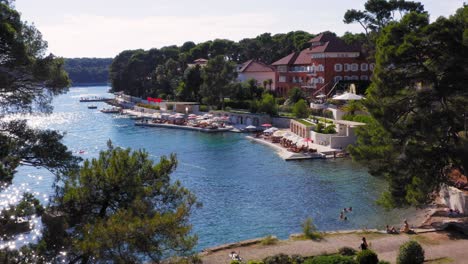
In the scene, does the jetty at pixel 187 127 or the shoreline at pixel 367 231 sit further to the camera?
the jetty at pixel 187 127

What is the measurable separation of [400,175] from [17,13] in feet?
56.4

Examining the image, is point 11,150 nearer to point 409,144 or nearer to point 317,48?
point 409,144

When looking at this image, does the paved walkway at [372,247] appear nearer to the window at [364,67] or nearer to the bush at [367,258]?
the bush at [367,258]

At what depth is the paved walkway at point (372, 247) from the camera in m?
20.2

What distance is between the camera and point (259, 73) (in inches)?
3602

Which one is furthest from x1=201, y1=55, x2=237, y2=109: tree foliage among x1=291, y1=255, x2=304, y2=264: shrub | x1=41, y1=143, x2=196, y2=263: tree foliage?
x1=41, y1=143, x2=196, y2=263: tree foliage

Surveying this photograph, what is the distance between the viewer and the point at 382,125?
23.1 meters

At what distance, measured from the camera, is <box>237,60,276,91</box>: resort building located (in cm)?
8881

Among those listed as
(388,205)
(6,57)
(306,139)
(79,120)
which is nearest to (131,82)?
(79,120)

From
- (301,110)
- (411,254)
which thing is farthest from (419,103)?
(301,110)

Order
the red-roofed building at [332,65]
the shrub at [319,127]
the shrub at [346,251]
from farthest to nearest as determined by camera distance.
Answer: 1. the red-roofed building at [332,65]
2. the shrub at [319,127]
3. the shrub at [346,251]

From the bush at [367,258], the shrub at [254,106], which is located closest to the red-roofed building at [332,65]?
the shrub at [254,106]

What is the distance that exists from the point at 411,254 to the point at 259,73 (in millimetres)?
74835

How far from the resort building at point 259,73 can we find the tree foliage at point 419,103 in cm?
6311
